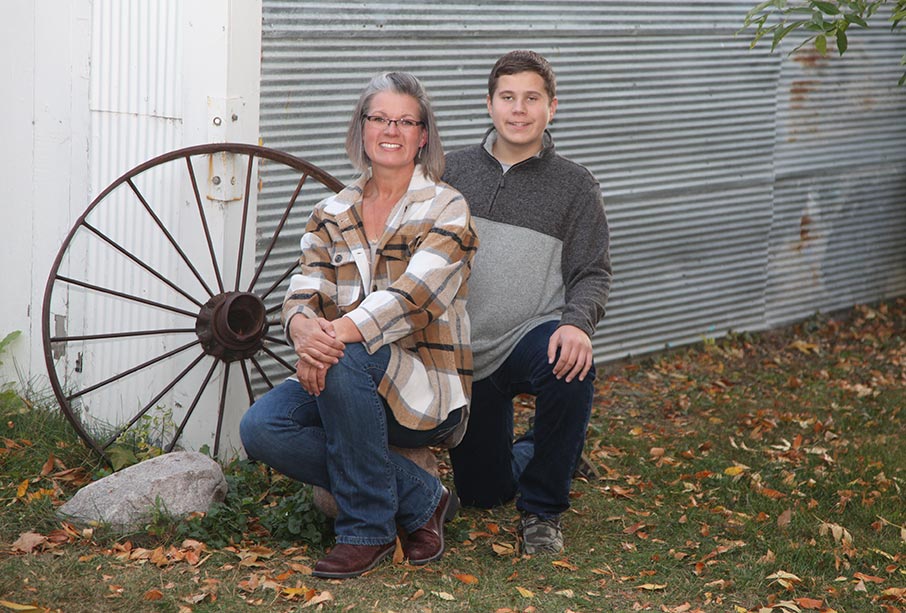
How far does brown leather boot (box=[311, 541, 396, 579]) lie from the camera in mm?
3695

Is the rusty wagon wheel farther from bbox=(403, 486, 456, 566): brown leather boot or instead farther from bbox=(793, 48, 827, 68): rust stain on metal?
bbox=(793, 48, 827, 68): rust stain on metal

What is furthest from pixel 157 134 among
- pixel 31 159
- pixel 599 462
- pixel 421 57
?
pixel 599 462

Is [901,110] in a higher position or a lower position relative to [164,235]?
higher

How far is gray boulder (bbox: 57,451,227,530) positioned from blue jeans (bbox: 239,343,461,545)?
0.37 m

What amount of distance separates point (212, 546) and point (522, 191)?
1.61 metres

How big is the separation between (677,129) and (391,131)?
10.9ft

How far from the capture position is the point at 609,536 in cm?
431

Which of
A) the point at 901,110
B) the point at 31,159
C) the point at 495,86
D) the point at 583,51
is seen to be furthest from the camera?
the point at 901,110

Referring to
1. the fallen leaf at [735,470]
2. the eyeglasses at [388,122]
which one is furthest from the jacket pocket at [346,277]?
the fallen leaf at [735,470]

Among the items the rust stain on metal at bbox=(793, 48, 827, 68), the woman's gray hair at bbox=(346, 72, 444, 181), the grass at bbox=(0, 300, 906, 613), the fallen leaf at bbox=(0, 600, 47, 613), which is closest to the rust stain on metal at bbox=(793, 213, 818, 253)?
the rust stain on metal at bbox=(793, 48, 827, 68)

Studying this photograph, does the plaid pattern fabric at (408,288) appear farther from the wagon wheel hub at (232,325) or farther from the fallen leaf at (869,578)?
the fallen leaf at (869,578)

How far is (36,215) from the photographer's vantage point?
16.4 feet

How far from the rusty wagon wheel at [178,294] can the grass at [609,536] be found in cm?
27

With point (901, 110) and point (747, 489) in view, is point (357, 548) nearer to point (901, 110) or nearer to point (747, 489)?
point (747, 489)
